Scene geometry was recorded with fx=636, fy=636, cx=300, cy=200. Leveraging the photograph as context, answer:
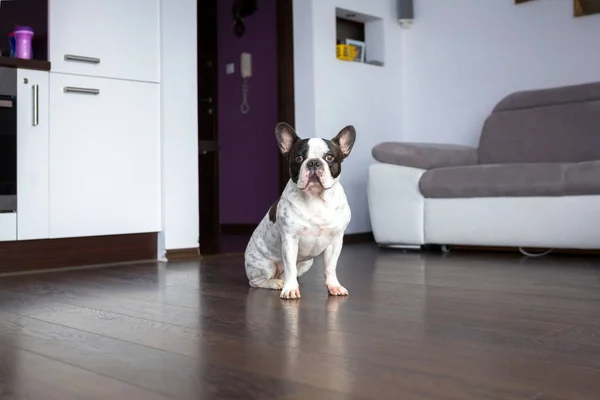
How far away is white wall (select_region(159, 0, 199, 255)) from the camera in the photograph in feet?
12.3

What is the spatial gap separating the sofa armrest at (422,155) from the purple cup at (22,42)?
2217 mm

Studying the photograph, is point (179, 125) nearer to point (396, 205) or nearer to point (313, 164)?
point (396, 205)

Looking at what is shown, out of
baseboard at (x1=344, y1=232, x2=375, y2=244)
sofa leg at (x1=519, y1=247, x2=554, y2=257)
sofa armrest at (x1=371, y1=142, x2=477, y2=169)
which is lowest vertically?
sofa leg at (x1=519, y1=247, x2=554, y2=257)

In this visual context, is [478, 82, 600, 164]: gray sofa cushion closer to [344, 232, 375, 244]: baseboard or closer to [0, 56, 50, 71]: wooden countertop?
[344, 232, 375, 244]: baseboard

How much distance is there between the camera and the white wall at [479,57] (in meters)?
4.56

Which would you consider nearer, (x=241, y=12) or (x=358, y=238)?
(x=358, y=238)

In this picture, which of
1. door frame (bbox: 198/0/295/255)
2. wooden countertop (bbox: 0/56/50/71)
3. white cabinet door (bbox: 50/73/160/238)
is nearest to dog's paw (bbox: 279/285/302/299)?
white cabinet door (bbox: 50/73/160/238)

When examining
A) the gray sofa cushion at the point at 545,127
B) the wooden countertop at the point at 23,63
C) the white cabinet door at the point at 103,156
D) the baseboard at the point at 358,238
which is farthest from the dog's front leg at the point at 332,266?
the baseboard at the point at 358,238

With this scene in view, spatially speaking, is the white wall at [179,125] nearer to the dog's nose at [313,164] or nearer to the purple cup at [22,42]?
the purple cup at [22,42]

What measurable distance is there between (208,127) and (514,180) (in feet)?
7.15

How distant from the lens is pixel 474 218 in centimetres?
381

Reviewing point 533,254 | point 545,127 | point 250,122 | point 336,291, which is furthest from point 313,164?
point 250,122

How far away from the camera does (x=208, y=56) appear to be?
467 cm

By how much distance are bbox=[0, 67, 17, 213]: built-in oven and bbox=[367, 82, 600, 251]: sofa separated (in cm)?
222
